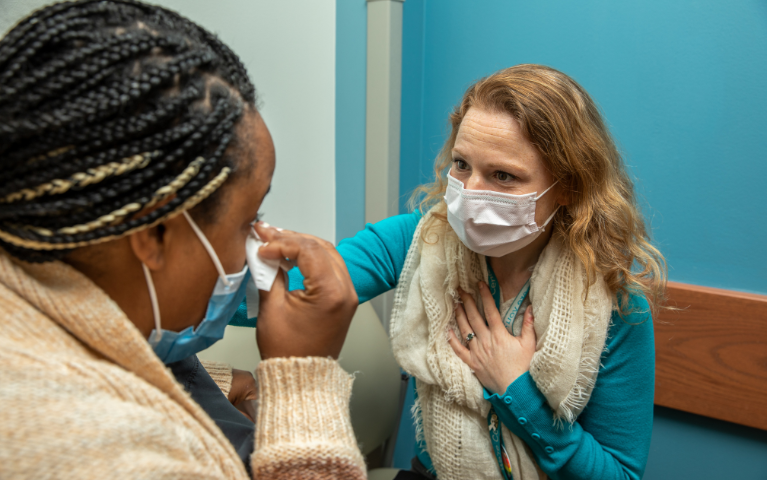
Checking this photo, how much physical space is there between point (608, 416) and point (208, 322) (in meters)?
0.87

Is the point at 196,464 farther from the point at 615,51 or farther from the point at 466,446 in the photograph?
the point at 615,51

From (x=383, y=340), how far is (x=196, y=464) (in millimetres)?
1074

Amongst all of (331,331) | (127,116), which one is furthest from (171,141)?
(331,331)

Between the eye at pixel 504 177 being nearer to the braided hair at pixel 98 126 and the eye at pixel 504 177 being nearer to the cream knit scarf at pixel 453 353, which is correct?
the cream knit scarf at pixel 453 353

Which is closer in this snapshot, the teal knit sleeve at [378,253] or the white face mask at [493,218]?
the white face mask at [493,218]

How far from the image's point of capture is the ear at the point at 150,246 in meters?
0.59

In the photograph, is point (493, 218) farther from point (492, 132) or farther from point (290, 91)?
point (290, 91)

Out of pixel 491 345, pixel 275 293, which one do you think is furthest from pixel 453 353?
pixel 275 293

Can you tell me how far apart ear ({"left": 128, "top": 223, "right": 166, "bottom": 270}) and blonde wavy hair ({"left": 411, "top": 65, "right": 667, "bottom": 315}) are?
0.74 m

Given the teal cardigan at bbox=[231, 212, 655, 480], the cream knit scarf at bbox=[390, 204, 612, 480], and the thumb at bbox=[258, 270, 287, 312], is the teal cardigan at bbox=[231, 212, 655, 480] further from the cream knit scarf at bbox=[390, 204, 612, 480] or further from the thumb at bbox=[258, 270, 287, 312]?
the thumb at bbox=[258, 270, 287, 312]

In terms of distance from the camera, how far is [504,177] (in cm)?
107

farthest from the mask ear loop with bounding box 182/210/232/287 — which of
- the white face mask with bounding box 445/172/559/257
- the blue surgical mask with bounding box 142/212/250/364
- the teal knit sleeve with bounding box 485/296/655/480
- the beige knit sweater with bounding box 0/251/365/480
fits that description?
the teal knit sleeve with bounding box 485/296/655/480

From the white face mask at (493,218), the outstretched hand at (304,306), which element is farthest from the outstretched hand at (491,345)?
the outstretched hand at (304,306)

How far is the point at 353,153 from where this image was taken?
6.03 ft
